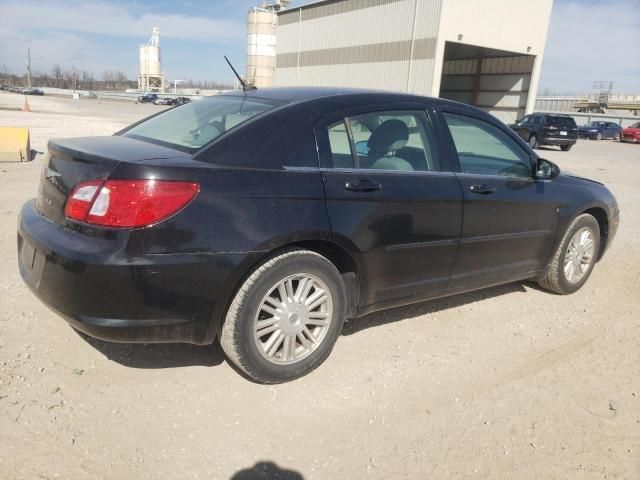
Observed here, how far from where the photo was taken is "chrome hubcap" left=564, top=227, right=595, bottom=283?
455cm

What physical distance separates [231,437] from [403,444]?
844mm

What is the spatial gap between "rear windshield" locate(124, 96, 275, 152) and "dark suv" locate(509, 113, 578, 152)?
21.7 m

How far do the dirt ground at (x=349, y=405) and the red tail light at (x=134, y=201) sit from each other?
1.00 meters

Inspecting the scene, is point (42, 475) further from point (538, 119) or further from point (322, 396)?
point (538, 119)

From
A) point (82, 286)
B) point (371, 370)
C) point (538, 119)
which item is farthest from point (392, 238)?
point (538, 119)

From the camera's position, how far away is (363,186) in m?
3.02

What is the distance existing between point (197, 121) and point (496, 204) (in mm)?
2159

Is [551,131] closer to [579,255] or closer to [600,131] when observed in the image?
[600,131]

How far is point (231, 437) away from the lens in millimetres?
2518

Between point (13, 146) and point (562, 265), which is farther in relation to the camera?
point (13, 146)

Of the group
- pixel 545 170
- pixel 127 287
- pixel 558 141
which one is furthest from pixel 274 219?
pixel 558 141

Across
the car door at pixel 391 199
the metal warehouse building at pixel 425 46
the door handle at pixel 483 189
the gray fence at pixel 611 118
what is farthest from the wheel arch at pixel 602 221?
the gray fence at pixel 611 118

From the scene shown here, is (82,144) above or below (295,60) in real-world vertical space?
below

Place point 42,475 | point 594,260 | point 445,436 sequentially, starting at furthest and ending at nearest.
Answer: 1. point 594,260
2. point 445,436
3. point 42,475
